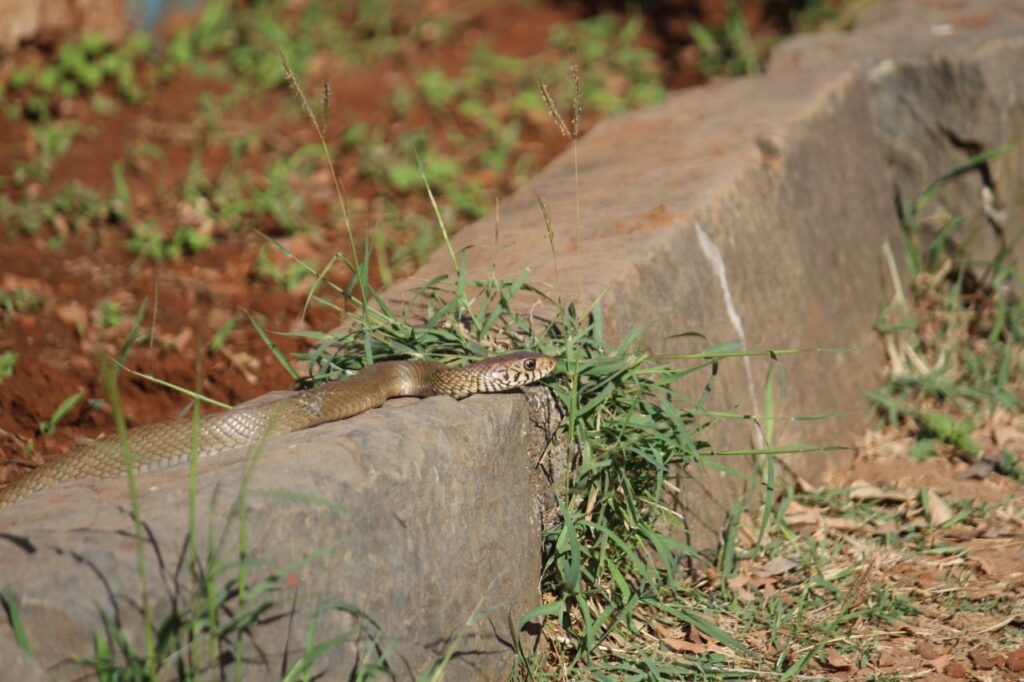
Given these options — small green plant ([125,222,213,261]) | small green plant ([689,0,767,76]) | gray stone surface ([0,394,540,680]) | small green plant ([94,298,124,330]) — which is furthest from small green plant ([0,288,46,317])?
small green plant ([689,0,767,76])

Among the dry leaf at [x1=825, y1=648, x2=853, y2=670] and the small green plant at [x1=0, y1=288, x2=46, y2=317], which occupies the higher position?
the small green plant at [x1=0, y1=288, x2=46, y2=317]

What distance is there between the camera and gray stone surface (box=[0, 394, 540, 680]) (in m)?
2.36

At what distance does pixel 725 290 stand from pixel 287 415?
6.15ft

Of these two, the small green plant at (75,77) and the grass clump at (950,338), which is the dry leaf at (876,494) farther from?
the small green plant at (75,77)

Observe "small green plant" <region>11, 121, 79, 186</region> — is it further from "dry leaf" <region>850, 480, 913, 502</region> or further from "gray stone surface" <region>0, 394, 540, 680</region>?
"dry leaf" <region>850, 480, 913, 502</region>

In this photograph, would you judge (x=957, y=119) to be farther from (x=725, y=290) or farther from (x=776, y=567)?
(x=776, y=567)

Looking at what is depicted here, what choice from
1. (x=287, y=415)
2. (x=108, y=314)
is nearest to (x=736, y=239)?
(x=287, y=415)

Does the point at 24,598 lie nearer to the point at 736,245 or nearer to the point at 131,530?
the point at 131,530

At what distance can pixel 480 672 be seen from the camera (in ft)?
10.3

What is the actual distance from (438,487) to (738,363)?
5.81 feet

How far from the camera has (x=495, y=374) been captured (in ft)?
11.1

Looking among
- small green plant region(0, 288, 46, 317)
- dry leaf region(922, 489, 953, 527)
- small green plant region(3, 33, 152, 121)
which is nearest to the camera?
dry leaf region(922, 489, 953, 527)

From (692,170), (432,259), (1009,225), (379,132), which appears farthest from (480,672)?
(379,132)

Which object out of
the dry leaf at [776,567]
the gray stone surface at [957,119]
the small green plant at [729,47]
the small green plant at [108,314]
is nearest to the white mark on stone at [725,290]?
the dry leaf at [776,567]
